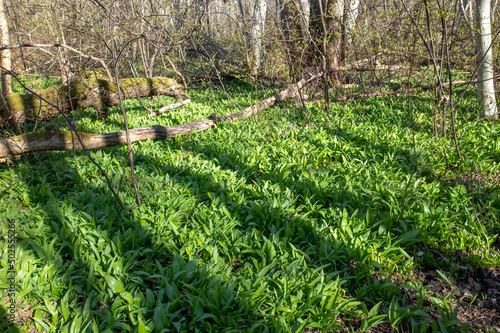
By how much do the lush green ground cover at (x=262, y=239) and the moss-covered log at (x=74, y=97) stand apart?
122 cm

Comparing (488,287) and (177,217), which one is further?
(177,217)

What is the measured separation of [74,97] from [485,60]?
22.4 feet

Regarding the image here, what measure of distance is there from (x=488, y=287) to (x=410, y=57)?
13.7 feet

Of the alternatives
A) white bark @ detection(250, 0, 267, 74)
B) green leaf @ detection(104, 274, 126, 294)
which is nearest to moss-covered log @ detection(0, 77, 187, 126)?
white bark @ detection(250, 0, 267, 74)

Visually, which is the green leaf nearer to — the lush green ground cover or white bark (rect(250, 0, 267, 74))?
the lush green ground cover

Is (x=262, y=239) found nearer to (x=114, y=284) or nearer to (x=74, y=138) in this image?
(x=114, y=284)

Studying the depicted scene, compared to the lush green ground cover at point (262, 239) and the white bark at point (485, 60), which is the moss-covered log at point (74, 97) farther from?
the white bark at point (485, 60)

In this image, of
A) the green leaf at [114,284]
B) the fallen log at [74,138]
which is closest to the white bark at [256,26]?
the fallen log at [74,138]

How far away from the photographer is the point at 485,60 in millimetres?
5039

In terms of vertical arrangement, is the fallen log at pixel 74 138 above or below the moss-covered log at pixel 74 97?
below

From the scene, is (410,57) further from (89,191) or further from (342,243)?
(89,191)

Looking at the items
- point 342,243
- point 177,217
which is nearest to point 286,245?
point 342,243

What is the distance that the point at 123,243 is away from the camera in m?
2.80

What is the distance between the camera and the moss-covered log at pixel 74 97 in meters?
5.11
